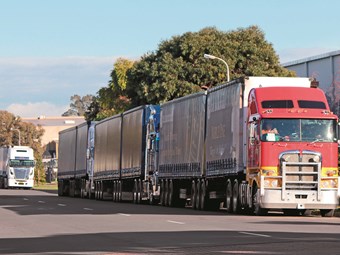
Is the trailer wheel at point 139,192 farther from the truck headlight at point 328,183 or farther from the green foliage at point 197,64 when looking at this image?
the green foliage at point 197,64

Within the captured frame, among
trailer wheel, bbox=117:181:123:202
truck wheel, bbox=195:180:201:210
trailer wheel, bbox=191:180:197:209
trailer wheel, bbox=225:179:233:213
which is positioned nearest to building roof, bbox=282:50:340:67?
trailer wheel, bbox=117:181:123:202

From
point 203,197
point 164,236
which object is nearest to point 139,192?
point 203,197

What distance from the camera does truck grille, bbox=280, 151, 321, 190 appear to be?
107 feet

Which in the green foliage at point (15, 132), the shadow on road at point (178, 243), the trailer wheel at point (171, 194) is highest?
the green foliage at point (15, 132)

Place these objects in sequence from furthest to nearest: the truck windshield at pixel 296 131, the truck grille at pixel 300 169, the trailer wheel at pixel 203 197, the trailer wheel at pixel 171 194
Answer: the trailer wheel at pixel 171 194 → the trailer wheel at pixel 203 197 → the truck windshield at pixel 296 131 → the truck grille at pixel 300 169

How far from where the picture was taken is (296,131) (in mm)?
32844

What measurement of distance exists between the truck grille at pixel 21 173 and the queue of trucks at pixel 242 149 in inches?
1855

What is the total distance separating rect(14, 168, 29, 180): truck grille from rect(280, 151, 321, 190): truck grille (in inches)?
2667

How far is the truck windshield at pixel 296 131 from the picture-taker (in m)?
32.8

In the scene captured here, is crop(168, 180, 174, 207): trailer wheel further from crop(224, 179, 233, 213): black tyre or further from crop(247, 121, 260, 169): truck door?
crop(247, 121, 260, 169): truck door

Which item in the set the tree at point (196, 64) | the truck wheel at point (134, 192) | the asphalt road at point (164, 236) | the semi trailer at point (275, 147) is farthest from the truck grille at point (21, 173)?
the asphalt road at point (164, 236)

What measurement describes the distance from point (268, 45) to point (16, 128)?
287 feet

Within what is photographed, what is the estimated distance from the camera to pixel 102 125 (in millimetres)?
62188

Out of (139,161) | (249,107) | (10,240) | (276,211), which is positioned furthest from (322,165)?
(139,161)
